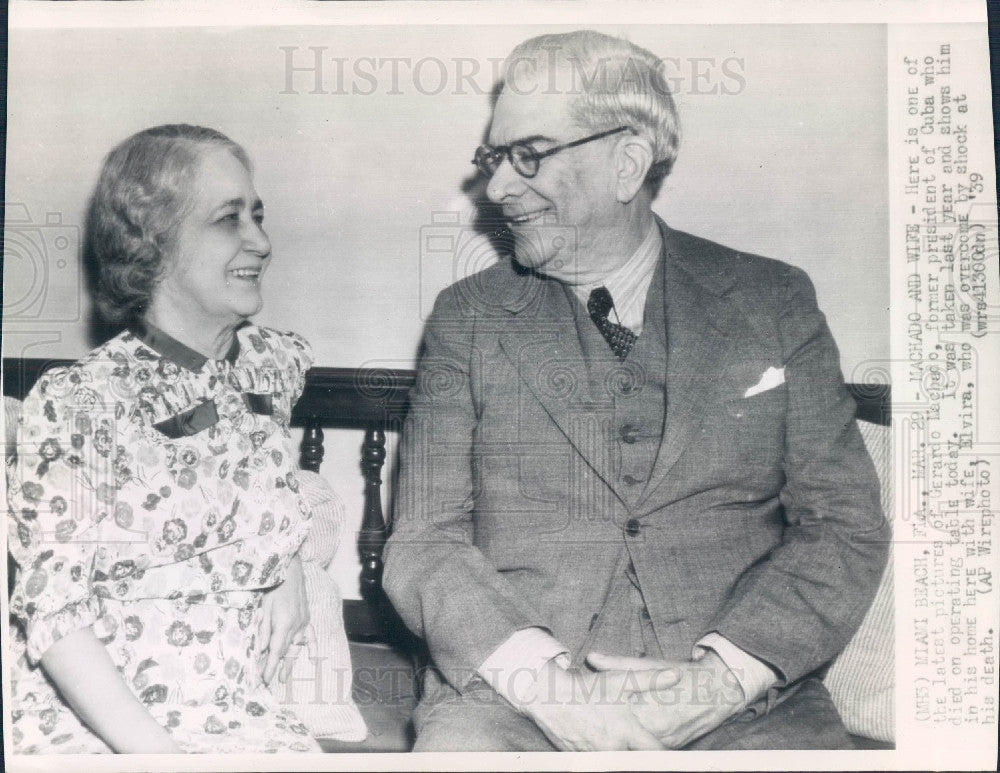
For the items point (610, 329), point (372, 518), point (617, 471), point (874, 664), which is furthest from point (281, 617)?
point (874, 664)

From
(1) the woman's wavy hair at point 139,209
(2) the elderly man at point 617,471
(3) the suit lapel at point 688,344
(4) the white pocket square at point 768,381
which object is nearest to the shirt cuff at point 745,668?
(2) the elderly man at point 617,471

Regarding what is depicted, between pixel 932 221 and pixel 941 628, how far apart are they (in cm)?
65

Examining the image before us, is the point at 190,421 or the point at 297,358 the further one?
the point at 297,358

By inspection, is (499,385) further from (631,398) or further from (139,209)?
(139,209)

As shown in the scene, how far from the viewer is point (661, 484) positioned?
1278 millimetres

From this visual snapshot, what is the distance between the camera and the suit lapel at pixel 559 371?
1309mm

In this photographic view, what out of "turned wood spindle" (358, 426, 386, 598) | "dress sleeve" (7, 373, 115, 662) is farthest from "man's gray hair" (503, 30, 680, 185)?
"dress sleeve" (7, 373, 115, 662)

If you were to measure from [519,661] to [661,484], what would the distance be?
0.33 metres

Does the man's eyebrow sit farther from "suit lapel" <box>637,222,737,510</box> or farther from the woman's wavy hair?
the woman's wavy hair

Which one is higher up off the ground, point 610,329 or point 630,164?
point 630,164

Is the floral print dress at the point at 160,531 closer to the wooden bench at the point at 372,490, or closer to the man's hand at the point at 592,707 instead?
the wooden bench at the point at 372,490

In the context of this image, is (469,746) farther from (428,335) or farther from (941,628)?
(941,628)

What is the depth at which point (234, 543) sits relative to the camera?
125 cm

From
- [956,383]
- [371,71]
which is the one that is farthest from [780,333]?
[371,71]
